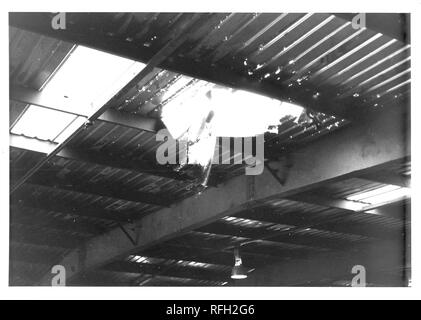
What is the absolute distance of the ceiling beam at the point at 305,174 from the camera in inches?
154

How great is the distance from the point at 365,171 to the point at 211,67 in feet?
4.90

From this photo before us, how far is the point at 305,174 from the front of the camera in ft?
14.8

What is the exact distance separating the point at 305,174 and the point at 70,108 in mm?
1948

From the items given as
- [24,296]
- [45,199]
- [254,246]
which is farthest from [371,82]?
[254,246]

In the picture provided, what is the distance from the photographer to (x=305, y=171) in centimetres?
453

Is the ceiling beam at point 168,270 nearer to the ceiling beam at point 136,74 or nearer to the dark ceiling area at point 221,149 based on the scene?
the dark ceiling area at point 221,149

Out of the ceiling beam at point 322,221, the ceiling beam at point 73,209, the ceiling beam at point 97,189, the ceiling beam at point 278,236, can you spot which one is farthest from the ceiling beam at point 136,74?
the ceiling beam at point 278,236

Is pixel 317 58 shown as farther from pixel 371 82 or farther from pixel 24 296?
pixel 24 296

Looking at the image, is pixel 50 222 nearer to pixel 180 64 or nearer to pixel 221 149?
pixel 221 149

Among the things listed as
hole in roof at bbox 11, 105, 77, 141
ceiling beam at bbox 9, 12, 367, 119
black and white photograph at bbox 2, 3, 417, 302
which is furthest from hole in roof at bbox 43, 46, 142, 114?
hole in roof at bbox 11, 105, 77, 141

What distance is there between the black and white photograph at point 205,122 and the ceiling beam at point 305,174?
12 millimetres

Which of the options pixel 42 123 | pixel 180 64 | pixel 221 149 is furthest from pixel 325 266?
pixel 180 64

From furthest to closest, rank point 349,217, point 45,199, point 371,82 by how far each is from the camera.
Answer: point 349,217
point 45,199
point 371,82

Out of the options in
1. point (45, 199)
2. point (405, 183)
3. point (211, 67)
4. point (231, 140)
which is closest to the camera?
point (211, 67)
